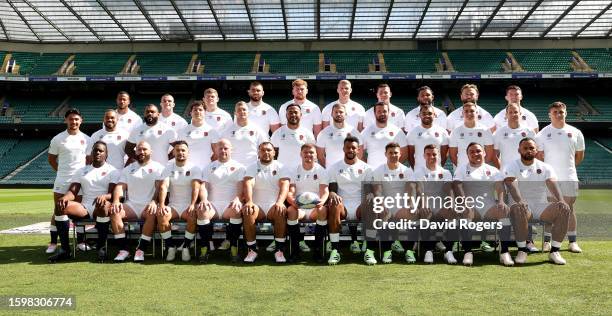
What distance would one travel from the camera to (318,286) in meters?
4.83

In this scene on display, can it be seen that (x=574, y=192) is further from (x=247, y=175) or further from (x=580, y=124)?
(x=580, y=124)

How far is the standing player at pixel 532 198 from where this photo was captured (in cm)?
587

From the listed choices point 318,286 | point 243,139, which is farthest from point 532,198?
point 243,139

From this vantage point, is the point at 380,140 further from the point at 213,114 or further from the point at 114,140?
the point at 114,140

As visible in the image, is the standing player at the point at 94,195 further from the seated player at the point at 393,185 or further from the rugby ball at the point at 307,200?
the seated player at the point at 393,185

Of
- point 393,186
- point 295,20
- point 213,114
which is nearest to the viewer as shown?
point 393,186

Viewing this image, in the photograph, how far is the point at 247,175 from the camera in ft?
20.4

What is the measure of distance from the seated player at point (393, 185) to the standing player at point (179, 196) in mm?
2314

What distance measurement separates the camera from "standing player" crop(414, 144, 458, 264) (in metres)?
5.82

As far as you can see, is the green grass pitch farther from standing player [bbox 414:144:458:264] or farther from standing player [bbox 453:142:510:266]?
standing player [bbox 453:142:510:266]

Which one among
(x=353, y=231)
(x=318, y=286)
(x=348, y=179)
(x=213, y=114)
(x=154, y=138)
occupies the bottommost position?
(x=318, y=286)

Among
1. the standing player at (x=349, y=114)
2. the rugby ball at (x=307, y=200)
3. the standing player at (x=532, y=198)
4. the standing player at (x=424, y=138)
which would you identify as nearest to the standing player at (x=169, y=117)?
the standing player at (x=349, y=114)

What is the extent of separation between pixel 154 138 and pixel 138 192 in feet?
3.53

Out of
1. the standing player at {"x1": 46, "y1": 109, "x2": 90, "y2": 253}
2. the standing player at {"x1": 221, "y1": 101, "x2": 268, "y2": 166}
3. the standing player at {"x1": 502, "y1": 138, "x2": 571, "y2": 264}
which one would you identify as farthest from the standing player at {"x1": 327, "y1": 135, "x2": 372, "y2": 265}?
the standing player at {"x1": 46, "y1": 109, "x2": 90, "y2": 253}
